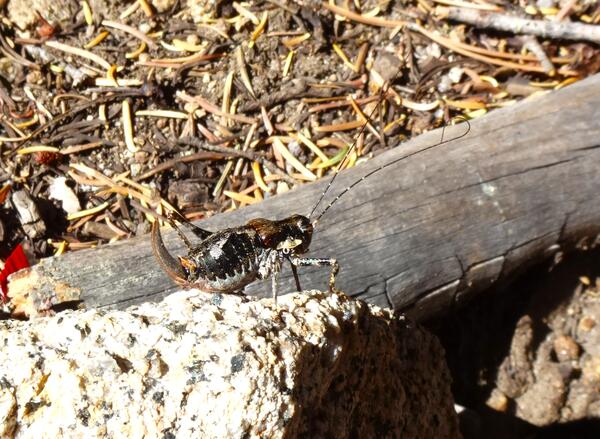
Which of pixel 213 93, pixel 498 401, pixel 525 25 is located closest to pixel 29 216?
pixel 213 93

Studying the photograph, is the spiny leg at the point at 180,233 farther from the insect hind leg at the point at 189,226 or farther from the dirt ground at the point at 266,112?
the dirt ground at the point at 266,112

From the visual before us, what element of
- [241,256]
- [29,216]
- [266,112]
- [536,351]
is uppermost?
[241,256]

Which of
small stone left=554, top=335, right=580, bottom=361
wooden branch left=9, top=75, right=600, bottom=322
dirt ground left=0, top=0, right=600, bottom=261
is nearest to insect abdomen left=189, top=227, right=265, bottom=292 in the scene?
wooden branch left=9, top=75, right=600, bottom=322

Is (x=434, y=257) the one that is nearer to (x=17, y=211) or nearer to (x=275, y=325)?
(x=275, y=325)

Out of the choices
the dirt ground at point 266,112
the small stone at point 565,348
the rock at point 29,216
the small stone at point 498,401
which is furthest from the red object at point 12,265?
the small stone at point 565,348

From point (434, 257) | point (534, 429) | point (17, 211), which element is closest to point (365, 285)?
point (434, 257)

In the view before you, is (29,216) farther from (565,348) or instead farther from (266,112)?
(565,348)

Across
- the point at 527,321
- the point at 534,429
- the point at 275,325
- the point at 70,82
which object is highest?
the point at 275,325
